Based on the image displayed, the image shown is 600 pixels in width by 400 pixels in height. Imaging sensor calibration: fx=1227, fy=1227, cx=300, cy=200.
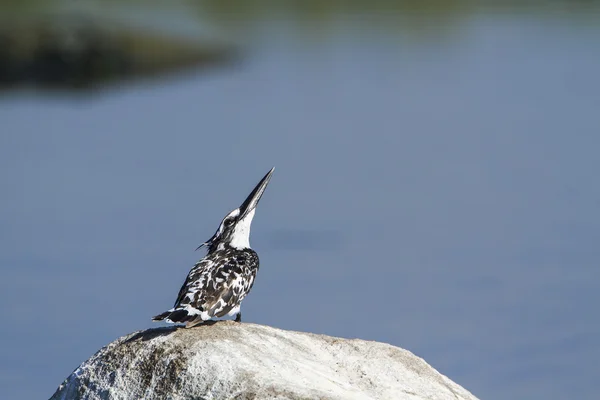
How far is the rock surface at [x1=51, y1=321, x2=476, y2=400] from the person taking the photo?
6.89m

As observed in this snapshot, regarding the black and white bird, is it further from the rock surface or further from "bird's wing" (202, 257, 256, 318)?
the rock surface

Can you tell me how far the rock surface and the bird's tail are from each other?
0.23 ft

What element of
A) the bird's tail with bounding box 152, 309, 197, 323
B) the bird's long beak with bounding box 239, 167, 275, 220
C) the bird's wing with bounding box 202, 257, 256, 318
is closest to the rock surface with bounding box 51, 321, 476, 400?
the bird's tail with bounding box 152, 309, 197, 323

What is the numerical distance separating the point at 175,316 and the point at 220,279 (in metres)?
0.79

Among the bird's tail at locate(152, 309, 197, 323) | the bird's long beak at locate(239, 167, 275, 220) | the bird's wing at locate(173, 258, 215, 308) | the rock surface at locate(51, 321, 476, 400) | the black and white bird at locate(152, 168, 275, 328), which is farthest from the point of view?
the bird's long beak at locate(239, 167, 275, 220)

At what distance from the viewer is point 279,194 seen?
1745 cm

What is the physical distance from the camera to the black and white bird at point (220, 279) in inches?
299

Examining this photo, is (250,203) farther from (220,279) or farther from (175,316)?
(175,316)

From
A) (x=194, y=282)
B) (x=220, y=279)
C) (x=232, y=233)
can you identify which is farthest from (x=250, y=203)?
(x=194, y=282)

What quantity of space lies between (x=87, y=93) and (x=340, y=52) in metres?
8.36

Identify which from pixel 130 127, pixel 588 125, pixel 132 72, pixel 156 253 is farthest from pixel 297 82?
pixel 156 253

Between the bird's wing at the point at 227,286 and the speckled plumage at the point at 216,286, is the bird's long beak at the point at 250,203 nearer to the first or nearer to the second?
the speckled plumage at the point at 216,286

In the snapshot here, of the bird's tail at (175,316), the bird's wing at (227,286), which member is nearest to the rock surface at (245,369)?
the bird's tail at (175,316)

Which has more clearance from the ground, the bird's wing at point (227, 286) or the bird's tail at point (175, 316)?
the bird's wing at point (227, 286)
